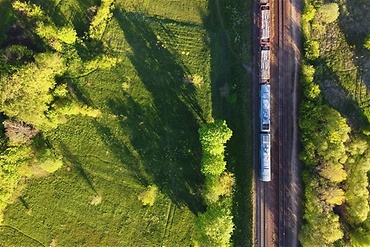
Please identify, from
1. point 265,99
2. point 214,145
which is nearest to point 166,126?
point 214,145

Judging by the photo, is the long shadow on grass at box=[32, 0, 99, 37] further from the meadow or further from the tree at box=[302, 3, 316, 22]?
the tree at box=[302, 3, 316, 22]

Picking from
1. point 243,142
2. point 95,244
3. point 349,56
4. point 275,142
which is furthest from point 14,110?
point 349,56

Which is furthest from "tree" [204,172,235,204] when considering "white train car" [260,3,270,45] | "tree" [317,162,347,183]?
"white train car" [260,3,270,45]

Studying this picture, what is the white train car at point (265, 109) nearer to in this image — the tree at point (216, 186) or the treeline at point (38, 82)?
the tree at point (216, 186)

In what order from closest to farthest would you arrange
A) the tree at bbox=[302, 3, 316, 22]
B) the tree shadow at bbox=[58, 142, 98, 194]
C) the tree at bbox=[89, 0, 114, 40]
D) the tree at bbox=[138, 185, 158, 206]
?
the tree at bbox=[302, 3, 316, 22] → the tree at bbox=[138, 185, 158, 206] → the tree at bbox=[89, 0, 114, 40] → the tree shadow at bbox=[58, 142, 98, 194]

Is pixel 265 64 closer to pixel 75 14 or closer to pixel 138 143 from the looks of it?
pixel 138 143

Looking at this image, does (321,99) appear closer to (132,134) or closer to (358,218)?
(358,218)

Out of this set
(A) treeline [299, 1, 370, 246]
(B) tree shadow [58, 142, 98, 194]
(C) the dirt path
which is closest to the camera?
(A) treeline [299, 1, 370, 246]
